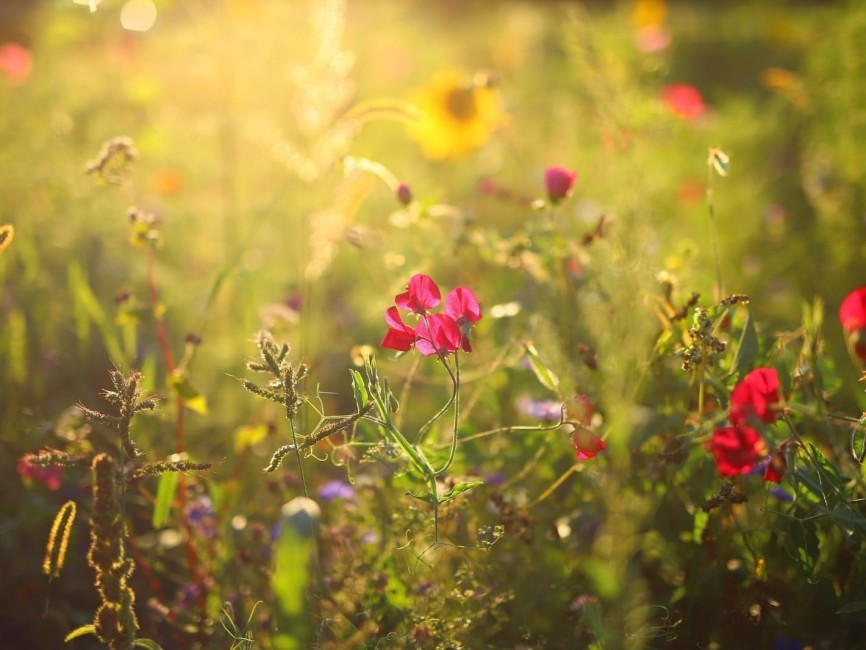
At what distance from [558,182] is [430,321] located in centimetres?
54

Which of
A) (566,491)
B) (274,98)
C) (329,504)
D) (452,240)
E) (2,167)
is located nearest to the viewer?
(566,491)

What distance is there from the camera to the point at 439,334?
1113 millimetres

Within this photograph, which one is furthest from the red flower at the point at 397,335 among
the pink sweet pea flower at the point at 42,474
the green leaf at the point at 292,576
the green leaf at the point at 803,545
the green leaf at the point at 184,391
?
the pink sweet pea flower at the point at 42,474

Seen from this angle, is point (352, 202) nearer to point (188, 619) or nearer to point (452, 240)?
point (452, 240)

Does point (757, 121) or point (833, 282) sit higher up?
point (757, 121)

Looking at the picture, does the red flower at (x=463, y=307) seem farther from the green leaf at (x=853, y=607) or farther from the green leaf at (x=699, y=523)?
the green leaf at (x=853, y=607)

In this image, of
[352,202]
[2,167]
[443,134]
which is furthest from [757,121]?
[2,167]

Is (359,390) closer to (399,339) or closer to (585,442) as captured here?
(399,339)

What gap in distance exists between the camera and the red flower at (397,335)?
113cm

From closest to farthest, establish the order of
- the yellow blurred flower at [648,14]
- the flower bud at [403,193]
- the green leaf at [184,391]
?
1. the green leaf at [184,391]
2. the flower bud at [403,193]
3. the yellow blurred flower at [648,14]

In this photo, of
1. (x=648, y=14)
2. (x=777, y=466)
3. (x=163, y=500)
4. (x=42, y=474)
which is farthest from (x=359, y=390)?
(x=648, y=14)

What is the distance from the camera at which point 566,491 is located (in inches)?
60.6

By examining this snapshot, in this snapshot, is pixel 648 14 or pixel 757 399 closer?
pixel 757 399

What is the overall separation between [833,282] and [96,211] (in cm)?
248
